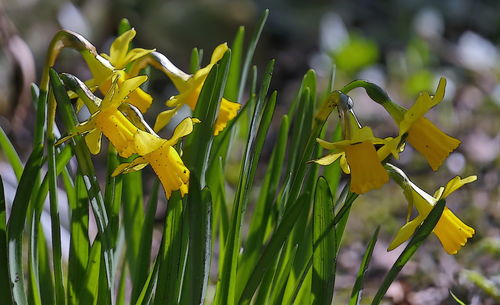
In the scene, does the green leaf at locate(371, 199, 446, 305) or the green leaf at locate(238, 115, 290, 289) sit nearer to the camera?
the green leaf at locate(371, 199, 446, 305)

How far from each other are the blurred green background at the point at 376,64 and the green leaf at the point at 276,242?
76cm

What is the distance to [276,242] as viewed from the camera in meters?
1.19

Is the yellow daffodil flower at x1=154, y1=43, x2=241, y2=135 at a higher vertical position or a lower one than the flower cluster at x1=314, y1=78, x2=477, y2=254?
higher

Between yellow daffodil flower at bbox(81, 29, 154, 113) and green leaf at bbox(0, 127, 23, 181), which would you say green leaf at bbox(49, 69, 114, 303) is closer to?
yellow daffodil flower at bbox(81, 29, 154, 113)

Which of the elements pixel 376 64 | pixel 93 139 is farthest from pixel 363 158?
pixel 376 64

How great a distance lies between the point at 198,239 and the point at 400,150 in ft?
1.06

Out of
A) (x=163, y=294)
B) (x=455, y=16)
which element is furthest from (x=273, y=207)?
(x=455, y=16)

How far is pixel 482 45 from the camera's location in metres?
4.30

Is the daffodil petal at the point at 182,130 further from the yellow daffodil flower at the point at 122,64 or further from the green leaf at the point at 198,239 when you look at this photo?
the yellow daffodil flower at the point at 122,64

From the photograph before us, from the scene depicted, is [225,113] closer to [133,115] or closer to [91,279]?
[133,115]

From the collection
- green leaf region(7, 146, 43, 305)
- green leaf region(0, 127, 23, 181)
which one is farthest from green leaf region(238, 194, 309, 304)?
green leaf region(0, 127, 23, 181)

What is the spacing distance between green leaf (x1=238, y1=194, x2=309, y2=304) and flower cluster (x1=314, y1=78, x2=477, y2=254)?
91 mm

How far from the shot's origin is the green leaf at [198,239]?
105 centimetres

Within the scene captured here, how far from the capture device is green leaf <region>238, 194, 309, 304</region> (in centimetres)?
114
